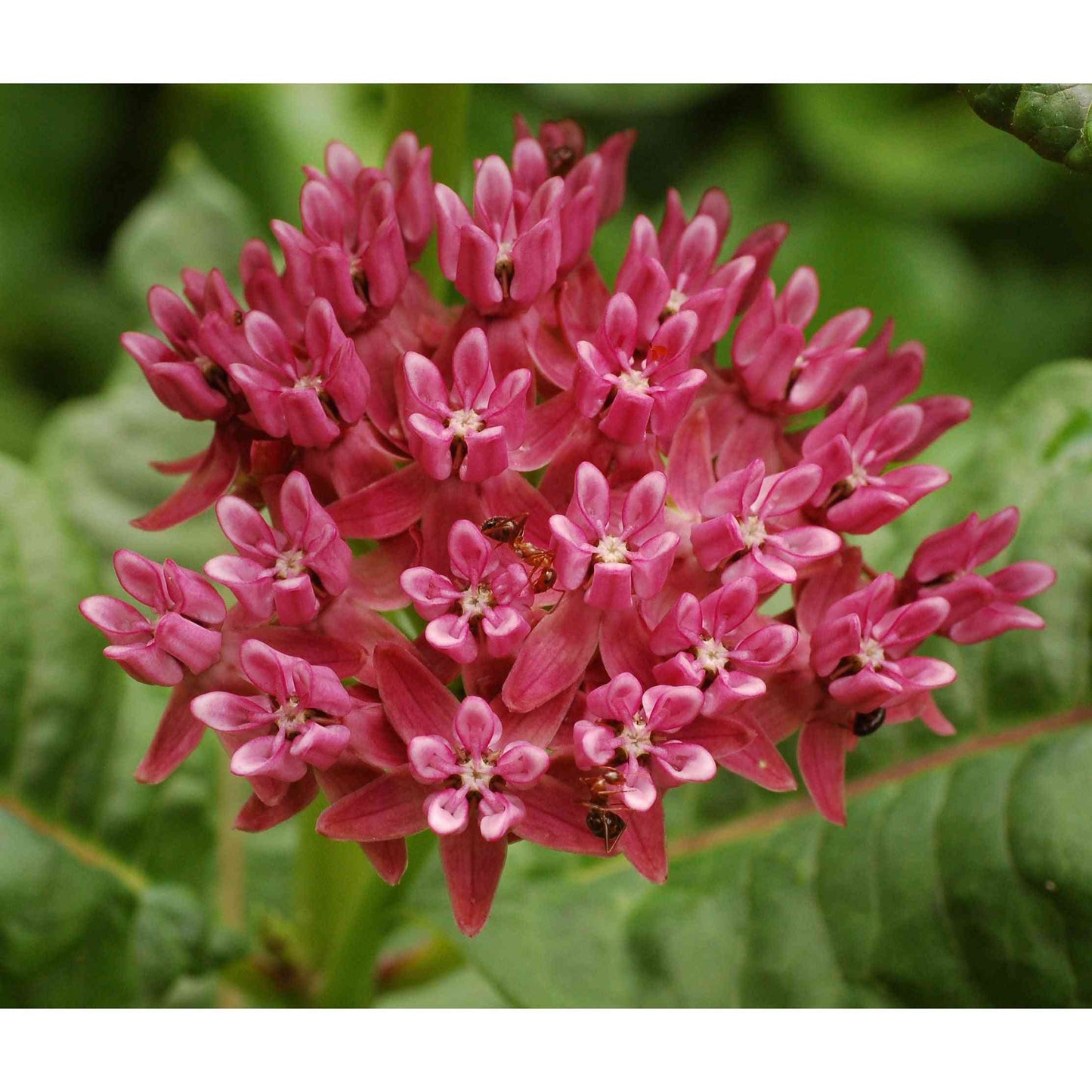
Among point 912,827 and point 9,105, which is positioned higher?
point 9,105

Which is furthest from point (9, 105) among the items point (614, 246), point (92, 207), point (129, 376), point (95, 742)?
point (95, 742)

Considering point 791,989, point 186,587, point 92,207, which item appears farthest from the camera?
point 92,207

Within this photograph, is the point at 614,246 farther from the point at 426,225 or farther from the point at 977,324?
the point at 426,225

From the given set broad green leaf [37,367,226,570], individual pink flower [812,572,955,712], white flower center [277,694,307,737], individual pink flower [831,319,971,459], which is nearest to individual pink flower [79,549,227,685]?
white flower center [277,694,307,737]

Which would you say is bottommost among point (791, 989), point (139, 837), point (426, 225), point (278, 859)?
point (278, 859)

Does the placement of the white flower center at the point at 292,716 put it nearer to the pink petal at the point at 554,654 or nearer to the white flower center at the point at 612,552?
the pink petal at the point at 554,654

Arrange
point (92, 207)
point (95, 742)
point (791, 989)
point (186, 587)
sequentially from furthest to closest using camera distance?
point (92, 207) < point (95, 742) < point (791, 989) < point (186, 587)
